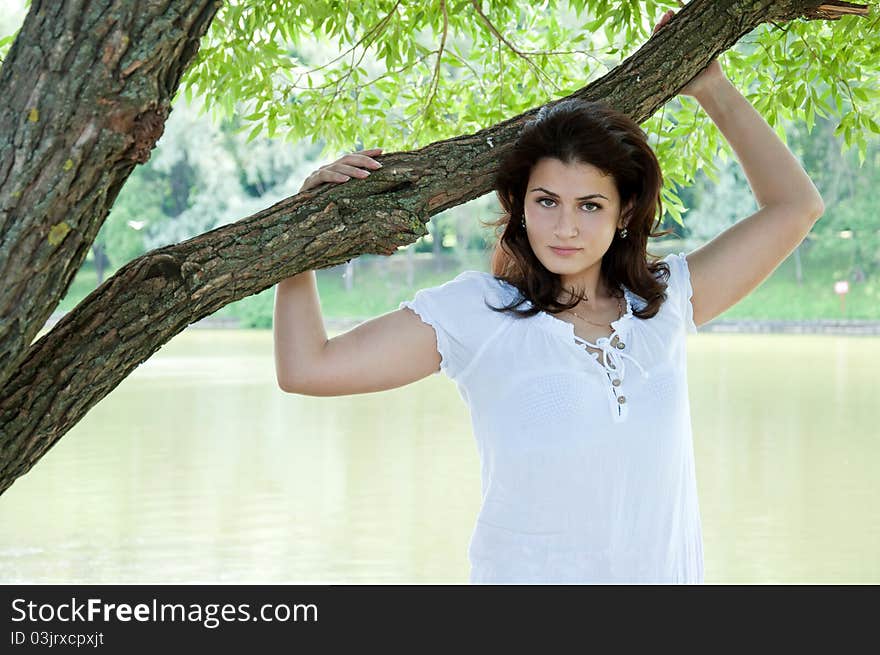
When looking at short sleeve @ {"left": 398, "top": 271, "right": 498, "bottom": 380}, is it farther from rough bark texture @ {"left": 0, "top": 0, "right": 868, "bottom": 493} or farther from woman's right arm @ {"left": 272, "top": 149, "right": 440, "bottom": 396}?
rough bark texture @ {"left": 0, "top": 0, "right": 868, "bottom": 493}

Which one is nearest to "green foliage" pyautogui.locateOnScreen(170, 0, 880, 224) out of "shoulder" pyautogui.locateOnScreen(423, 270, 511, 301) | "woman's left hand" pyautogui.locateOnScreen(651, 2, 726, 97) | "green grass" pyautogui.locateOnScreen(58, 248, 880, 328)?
"woman's left hand" pyautogui.locateOnScreen(651, 2, 726, 97)

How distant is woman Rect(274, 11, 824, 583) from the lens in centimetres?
191

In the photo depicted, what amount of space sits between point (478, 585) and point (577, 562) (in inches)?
6.4

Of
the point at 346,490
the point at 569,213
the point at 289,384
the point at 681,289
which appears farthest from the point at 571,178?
the point at 346,490

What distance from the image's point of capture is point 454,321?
1.99m

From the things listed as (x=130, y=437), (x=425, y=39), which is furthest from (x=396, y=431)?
(x=425, y=39)

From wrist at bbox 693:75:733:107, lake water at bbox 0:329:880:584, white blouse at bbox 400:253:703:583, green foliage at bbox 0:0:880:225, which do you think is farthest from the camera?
lake water at bbox 0:329:880:584

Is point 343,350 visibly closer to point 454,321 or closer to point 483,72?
point 454,321

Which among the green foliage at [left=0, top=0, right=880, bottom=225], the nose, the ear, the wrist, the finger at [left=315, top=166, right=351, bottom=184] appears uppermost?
the green foliage at [left=0, top=0, right=880, bottom=225]

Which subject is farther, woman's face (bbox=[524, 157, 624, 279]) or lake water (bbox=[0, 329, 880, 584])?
lake water (bbox=[0, 329, 880, 584])

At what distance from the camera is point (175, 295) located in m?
1.90

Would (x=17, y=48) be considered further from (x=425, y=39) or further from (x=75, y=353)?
(x=425, y=39)

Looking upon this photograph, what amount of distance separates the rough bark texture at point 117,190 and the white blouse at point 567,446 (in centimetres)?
22

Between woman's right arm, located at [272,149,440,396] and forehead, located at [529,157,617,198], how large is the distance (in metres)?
0.32
